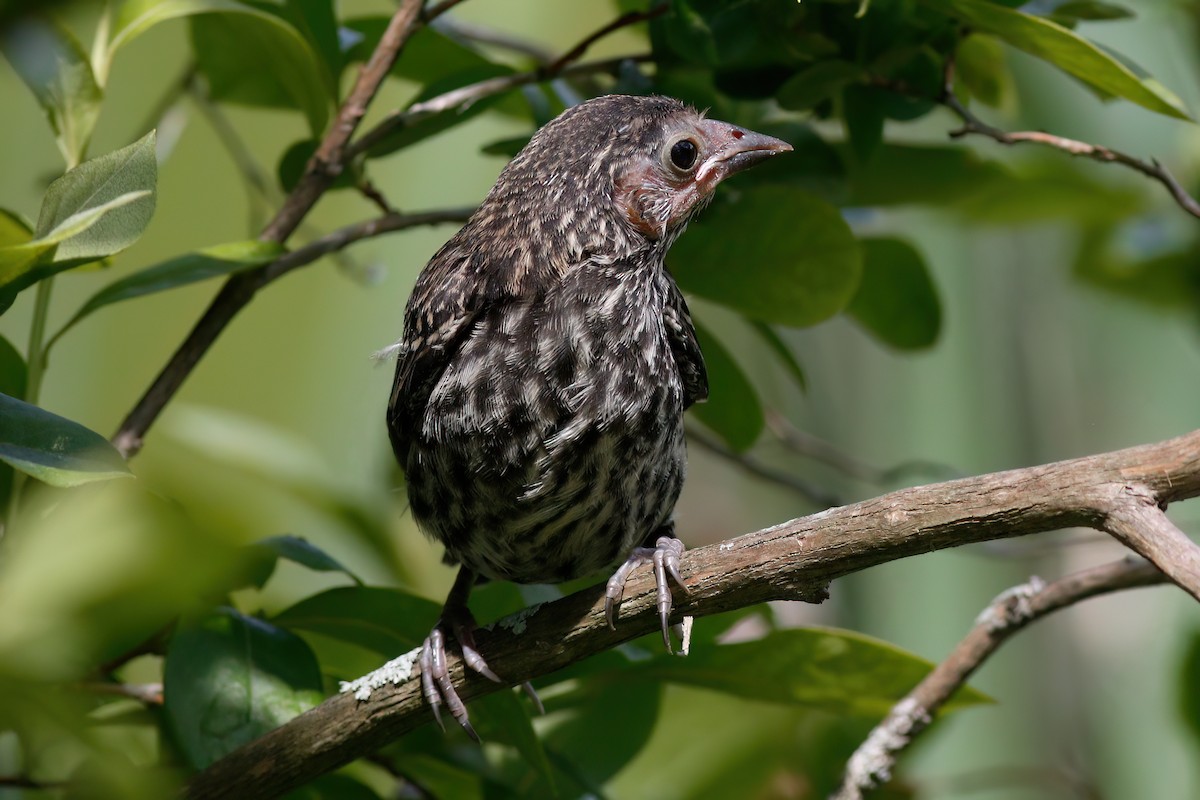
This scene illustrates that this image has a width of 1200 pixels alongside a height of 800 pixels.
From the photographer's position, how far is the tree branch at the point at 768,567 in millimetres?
1241

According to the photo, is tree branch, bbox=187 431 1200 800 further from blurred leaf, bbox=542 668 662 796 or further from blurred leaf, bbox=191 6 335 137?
blurred leaf, bbox=191 6 335 137

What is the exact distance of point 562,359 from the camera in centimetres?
190

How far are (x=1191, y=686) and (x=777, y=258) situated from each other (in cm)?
114

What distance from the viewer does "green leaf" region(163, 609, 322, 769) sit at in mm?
1652

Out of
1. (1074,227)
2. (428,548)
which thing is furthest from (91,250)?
(1074,227)

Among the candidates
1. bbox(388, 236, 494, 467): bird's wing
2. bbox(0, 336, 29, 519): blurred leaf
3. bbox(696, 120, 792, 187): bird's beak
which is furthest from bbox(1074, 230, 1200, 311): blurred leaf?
bbox(0, 336, 29, 519): blurred leaf

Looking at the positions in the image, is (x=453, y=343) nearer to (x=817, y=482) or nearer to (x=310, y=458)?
(x=310, y=458)

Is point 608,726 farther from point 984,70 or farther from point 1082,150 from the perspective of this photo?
point 984,70

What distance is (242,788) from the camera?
5.13ft

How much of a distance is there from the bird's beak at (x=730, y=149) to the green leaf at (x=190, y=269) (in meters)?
0.73

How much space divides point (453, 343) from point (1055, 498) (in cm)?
102

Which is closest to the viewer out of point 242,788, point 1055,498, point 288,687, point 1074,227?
point 1055,498

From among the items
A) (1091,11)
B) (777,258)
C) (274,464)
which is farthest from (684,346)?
(274,464)

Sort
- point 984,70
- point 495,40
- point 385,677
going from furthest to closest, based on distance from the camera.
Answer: point 495,40 < point 984,70 < point 385,677
